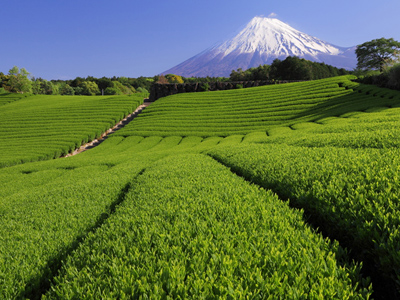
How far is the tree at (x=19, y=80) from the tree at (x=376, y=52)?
105277mm

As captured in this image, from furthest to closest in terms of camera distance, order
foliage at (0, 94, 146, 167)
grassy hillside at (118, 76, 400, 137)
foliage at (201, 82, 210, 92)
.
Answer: foliage at (201, 82, 210, 92) → grassy hillside at (118, 76, 400, 137) → foliage at (0, 94, 146, 167)

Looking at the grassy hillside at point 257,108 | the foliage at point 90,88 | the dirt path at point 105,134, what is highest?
the foliage at point 90,88

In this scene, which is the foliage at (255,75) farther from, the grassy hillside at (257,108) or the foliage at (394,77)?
the foliage at (394,77)

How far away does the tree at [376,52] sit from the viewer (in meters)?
67.4

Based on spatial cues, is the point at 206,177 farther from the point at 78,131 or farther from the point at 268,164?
the point at 78,131

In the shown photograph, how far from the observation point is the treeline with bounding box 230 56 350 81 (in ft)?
275

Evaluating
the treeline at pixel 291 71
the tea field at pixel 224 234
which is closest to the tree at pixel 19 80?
the treeline at pixel 291 71

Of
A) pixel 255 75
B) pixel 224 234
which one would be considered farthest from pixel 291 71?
pixel 224 234

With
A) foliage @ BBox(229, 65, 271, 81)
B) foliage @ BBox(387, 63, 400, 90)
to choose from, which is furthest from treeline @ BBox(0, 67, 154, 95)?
foliage @ BBox(387, 63, 400, 90)

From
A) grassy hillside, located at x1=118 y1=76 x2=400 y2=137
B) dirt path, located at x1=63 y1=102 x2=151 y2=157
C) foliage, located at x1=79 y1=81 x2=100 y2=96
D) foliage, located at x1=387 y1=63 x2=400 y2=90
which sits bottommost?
dirt path, located at x1=63 y1=102 x2=151 y2=157

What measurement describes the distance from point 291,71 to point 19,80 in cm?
9184

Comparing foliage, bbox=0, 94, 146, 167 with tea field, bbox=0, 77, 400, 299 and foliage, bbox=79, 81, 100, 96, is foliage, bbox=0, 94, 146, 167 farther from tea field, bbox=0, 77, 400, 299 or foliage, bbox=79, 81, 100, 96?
foliage, bbox=79, 81, 100, 96

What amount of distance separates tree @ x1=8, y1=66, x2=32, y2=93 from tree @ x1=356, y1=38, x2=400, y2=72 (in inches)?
4145

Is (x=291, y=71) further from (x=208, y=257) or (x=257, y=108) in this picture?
(x=208, y=257)
